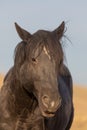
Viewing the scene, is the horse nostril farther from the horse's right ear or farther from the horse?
the horse's right ear

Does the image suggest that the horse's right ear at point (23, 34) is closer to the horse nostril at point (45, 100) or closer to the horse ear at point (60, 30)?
the horse ear at point (60, 30)

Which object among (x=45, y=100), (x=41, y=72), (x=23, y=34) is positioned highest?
(x=23, y=34)

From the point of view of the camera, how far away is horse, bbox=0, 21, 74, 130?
24.4 feet

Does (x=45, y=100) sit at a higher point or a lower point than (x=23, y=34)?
lower

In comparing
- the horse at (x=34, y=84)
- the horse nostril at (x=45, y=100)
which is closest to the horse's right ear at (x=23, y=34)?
the horse at (x=34, y=84)

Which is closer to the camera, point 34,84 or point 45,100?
point 45,100

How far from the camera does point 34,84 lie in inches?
304

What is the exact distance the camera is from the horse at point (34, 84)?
745 centimetres

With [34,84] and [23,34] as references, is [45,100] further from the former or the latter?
[23,34]

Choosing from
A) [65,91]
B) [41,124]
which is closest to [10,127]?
[41,124]

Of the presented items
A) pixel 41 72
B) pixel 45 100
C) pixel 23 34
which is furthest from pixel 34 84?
pixel 23 34

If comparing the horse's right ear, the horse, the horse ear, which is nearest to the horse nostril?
the horse

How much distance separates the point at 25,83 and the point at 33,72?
327 millimetres

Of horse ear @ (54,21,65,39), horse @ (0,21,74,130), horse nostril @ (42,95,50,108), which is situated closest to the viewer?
horse nostril @ (42,95,50,108)
